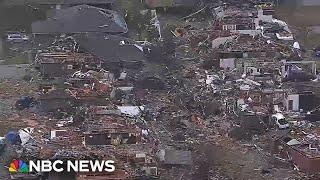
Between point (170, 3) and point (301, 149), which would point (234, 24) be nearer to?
point (170, 3)

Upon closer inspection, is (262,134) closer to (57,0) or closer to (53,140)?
(53,140)

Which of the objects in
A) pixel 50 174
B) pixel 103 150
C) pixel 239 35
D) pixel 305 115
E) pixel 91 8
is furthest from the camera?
pixel 91 8

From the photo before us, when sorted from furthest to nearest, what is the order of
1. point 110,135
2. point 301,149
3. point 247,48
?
1. point 247,48
2. point 110,135
3. point 301,149

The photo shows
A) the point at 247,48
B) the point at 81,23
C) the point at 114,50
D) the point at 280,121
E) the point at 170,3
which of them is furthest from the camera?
the point at 170,3

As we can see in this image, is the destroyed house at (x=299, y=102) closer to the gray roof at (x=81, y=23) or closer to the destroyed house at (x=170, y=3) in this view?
the gray roof at (x=81, y=23)

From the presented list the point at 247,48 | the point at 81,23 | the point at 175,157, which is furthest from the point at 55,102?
the point at 247,48

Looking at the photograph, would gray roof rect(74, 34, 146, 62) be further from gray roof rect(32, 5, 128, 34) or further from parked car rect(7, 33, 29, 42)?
parked car rect(7, 33, 29, 42)

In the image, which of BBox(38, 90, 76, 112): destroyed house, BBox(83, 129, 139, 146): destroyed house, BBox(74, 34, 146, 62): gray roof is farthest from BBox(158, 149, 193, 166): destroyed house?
BBox(74, 34, 146, 62): gray roof

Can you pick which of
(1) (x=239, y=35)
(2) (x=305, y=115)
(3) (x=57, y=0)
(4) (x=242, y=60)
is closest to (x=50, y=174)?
(2) (x=305, y=115)
